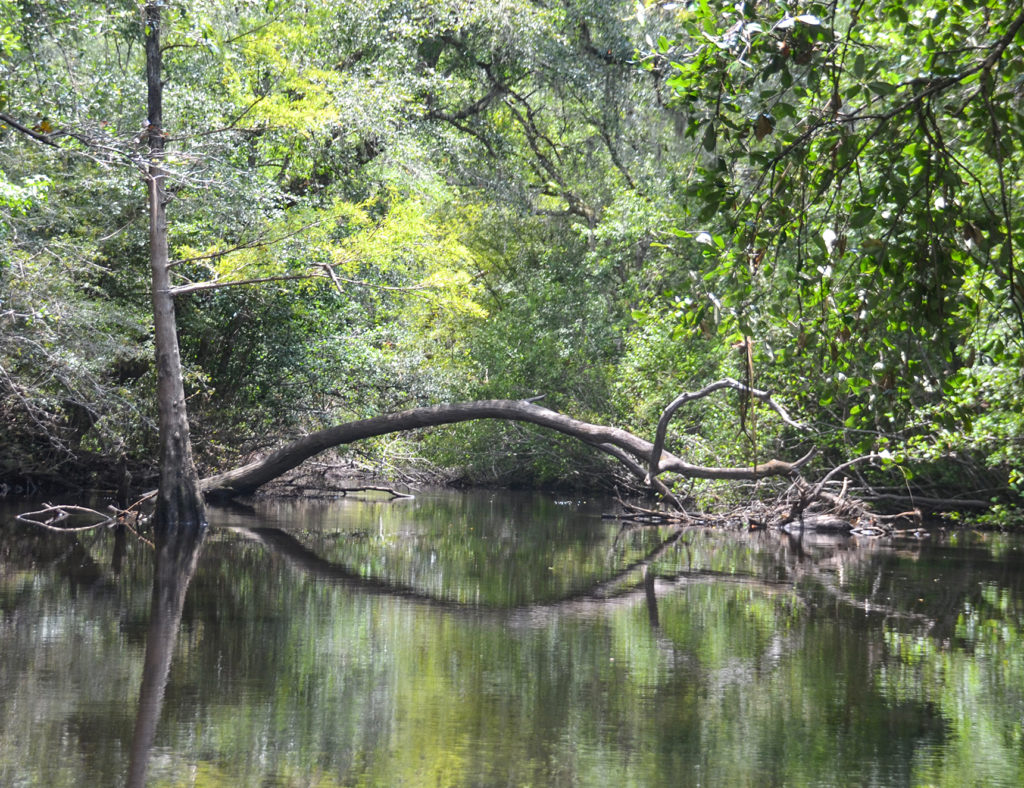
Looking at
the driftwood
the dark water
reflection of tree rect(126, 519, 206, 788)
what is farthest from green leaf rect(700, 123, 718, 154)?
the driftwood

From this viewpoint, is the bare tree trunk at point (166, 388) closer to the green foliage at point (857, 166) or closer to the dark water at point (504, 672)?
the dark water at point (504, 672)

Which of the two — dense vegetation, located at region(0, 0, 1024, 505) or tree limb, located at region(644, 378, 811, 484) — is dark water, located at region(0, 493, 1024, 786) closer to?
dense vegetation, located at region(0, 0, 1024, 505)

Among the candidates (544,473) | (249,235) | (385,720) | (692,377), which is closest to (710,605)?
(385,720)

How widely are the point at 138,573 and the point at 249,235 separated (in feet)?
24.9

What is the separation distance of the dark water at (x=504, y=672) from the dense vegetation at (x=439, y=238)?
1661 millimetres

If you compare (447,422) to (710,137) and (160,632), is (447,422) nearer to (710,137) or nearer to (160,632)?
(160,632)

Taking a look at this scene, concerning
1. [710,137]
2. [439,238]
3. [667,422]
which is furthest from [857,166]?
[439,238]

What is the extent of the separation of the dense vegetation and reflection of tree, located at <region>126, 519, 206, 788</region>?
301 centimetres

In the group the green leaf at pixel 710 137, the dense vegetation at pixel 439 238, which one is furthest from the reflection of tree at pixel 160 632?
the green leaf at pixel 710 137

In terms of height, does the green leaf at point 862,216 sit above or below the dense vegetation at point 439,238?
below

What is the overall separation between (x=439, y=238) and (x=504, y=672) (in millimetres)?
19867

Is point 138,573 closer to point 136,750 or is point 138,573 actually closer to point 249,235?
point 136,750

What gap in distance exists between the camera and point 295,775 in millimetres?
4723

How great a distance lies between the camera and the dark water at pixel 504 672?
5020 mm
